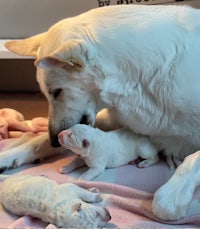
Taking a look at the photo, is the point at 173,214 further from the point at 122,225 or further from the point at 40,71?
the point at 40,71

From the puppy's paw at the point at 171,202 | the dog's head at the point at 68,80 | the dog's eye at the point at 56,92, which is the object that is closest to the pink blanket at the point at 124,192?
the puppy's paw at the point at 171,202

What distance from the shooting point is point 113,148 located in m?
1.53

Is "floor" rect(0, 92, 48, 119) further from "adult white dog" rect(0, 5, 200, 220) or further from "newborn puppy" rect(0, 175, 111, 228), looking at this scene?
"newborn puppy" rect(0, 175, 111, 228)

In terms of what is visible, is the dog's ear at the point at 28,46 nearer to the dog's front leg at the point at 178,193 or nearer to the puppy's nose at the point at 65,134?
the puppy's nose at the point at 65,134

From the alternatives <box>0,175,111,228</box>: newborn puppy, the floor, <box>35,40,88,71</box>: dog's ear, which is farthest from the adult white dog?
the floor

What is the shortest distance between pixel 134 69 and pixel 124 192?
1.28 feet

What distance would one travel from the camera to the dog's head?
1.36 m

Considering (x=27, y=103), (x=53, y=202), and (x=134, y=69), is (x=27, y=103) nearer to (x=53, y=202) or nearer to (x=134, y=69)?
(x=134, y=69)

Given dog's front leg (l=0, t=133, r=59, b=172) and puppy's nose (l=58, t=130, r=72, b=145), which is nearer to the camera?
puppy's nose (l=58, t=130, r=72, b=145)

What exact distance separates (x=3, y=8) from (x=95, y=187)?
159cm

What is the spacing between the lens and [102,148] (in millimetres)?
1488

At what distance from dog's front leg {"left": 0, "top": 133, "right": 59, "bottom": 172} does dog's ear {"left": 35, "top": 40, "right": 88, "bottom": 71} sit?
382 millimetres

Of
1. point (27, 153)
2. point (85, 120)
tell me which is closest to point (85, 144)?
point (85, 120)

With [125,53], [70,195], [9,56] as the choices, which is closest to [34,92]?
[9,56]
